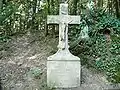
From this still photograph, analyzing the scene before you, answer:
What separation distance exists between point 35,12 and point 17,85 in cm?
474

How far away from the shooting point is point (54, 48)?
27.2ft

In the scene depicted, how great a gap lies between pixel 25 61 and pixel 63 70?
178cm

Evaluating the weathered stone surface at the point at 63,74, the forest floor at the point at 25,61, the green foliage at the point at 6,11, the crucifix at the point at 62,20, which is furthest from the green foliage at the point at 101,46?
the green foliage at the point at 6,11

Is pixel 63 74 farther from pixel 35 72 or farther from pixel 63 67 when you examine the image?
pixel 35 72

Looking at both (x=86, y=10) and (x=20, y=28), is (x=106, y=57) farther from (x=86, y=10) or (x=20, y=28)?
(x=20, y=28)

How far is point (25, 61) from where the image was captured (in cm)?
784

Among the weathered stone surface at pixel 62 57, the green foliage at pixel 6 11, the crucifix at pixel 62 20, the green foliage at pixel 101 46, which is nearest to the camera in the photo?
the weathered stone surface at pixel 62 57

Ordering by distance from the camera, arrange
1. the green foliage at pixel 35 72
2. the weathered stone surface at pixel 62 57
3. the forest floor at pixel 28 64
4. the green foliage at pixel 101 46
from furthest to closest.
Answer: the green foliage at pixel 101 46 < the green foliage at pixel 35 72 < the forest floor at pixel 28 64 < the weathered stone surface at pixel 62 57

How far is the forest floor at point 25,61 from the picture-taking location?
671cm

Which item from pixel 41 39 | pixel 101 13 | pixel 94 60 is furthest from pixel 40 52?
pixel 101 13

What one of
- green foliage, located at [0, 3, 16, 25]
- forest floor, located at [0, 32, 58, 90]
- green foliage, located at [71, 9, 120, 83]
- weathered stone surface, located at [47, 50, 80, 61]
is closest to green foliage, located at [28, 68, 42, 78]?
forest floor, located at [0, 32, 58, 90]

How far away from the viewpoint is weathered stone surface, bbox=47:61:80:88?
21.1 feet

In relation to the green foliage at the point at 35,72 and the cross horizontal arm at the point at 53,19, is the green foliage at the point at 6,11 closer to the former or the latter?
the green foliage at the point at 35,72

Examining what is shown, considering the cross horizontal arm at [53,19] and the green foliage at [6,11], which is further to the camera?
the green foliage at [6,11]
